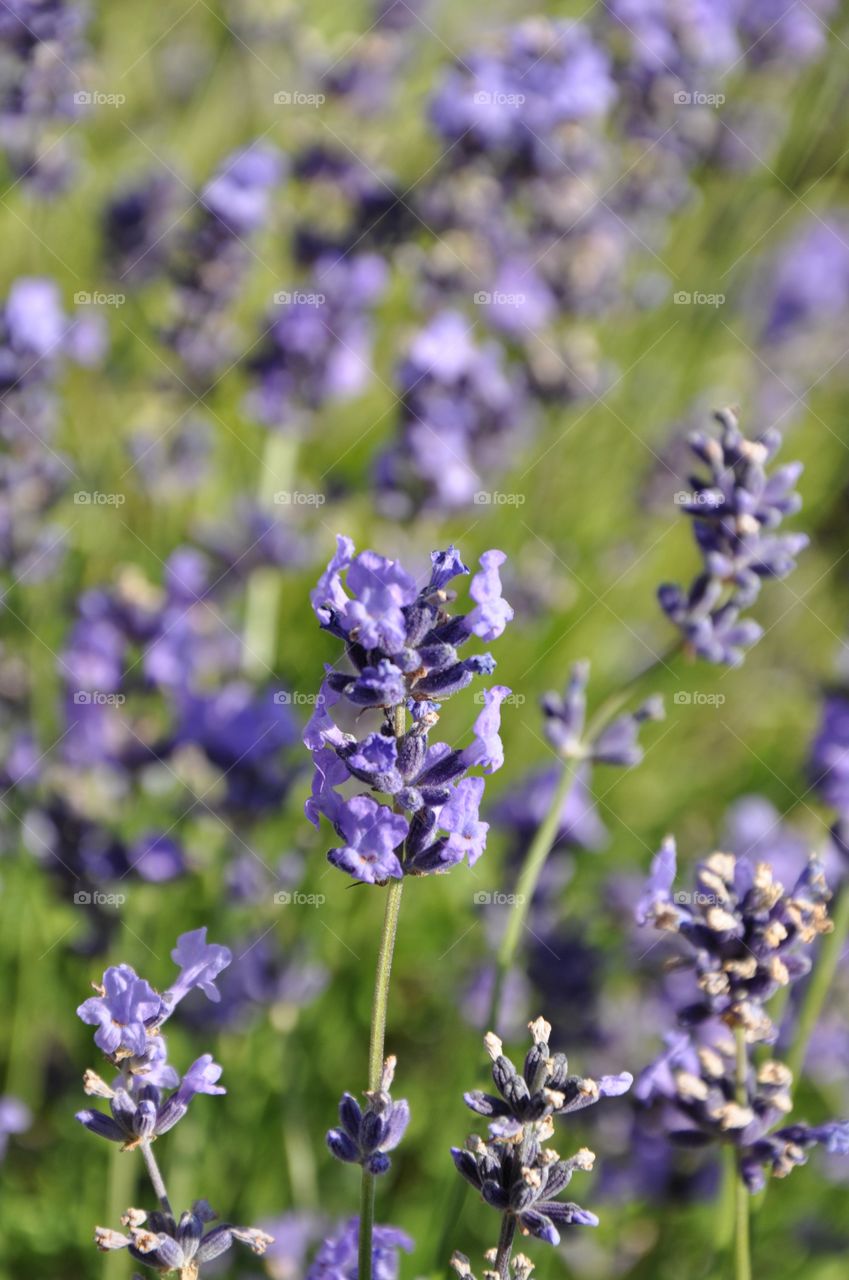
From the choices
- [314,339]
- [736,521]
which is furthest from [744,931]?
[314,339]

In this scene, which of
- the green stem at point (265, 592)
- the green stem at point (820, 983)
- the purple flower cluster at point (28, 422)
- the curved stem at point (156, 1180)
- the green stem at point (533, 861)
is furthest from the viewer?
the green stem at point (265, 592)

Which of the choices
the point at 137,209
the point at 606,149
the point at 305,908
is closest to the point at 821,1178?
the point at 305,908

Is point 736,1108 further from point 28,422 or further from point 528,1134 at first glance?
point 28,422

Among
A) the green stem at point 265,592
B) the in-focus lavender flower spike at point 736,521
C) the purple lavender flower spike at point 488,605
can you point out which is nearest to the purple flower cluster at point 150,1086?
the purple lavender flower spike at point 488,605

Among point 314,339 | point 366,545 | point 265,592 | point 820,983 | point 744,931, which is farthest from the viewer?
point 366,545

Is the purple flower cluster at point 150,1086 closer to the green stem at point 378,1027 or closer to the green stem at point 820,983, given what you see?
the green stem at point 378,1027

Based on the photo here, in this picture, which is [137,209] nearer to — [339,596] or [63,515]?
[63,515]
